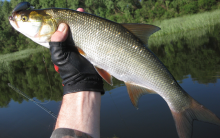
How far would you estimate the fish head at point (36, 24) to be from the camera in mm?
2365

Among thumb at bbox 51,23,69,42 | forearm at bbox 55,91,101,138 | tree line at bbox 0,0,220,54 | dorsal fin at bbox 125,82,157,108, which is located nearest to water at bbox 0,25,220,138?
dorsal fin at bbox 125,82,157,108

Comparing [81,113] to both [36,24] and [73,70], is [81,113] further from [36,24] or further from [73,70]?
[36,24]

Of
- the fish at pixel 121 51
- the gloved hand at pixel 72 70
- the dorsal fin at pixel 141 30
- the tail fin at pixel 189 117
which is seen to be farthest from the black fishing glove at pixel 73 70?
the tail fin at pixel 189 117

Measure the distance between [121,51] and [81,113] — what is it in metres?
0.94

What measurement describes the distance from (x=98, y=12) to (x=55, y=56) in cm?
5237

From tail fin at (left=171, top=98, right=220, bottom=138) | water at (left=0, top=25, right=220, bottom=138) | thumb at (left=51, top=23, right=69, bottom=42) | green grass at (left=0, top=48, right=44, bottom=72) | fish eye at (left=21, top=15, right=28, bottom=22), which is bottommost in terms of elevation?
green grass at (left=0, top=48, right=44, bottom=72)

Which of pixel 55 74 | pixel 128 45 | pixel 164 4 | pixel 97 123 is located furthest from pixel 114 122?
pixel 164 4

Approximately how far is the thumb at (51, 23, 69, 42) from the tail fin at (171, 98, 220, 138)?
1.78m

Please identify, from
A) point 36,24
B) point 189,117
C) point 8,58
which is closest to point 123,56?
point 189,117

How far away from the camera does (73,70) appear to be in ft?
8.01

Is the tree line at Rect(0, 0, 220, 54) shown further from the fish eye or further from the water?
the fish eye

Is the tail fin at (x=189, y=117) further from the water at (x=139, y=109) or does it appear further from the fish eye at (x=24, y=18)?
the fish eye at (x=24, y=18)

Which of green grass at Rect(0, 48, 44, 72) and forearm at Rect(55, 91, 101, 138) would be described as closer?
forearm at Rect(55, 91, 101, 138)

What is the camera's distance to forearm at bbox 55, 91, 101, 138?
1.95m
